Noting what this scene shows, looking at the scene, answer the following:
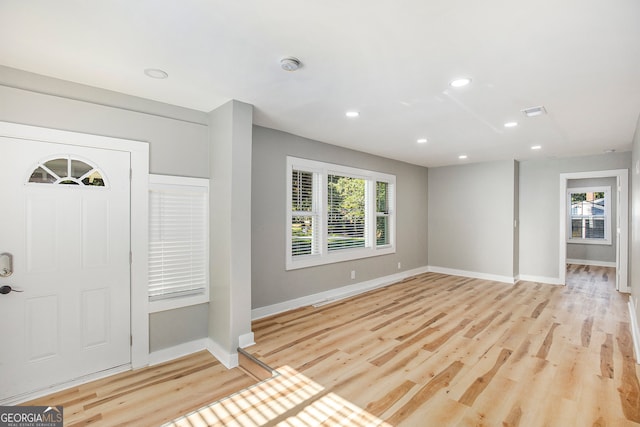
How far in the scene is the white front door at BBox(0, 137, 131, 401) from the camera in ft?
7.86

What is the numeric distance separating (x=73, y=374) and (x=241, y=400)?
1.53 metres

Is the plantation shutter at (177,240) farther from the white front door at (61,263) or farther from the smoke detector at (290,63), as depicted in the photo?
the smoke detector at (290,63)

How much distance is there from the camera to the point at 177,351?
318 centimetres

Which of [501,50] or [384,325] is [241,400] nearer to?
[384,325]

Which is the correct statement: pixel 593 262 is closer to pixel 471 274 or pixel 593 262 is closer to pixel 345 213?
pixel 471 274

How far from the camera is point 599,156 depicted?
5.74 metres

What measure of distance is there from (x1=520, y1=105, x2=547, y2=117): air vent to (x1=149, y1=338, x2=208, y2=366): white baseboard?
429cm

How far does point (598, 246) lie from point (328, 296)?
27.3 feet

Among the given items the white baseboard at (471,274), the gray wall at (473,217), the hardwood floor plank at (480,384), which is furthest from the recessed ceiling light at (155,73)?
the white baseboard at (471,274)

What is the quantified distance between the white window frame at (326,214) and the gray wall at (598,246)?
610 centimetres

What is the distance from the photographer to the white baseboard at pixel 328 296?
13.4 ft

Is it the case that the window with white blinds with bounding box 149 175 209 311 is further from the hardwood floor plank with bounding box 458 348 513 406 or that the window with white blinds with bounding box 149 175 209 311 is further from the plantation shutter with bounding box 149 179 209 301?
the hardwood floor plank with bounding box 458 348 513 406

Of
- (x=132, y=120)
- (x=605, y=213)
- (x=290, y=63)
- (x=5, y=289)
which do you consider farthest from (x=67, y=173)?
(x=605, y=213)

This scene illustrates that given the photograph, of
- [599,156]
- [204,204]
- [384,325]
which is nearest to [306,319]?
[384,325]
